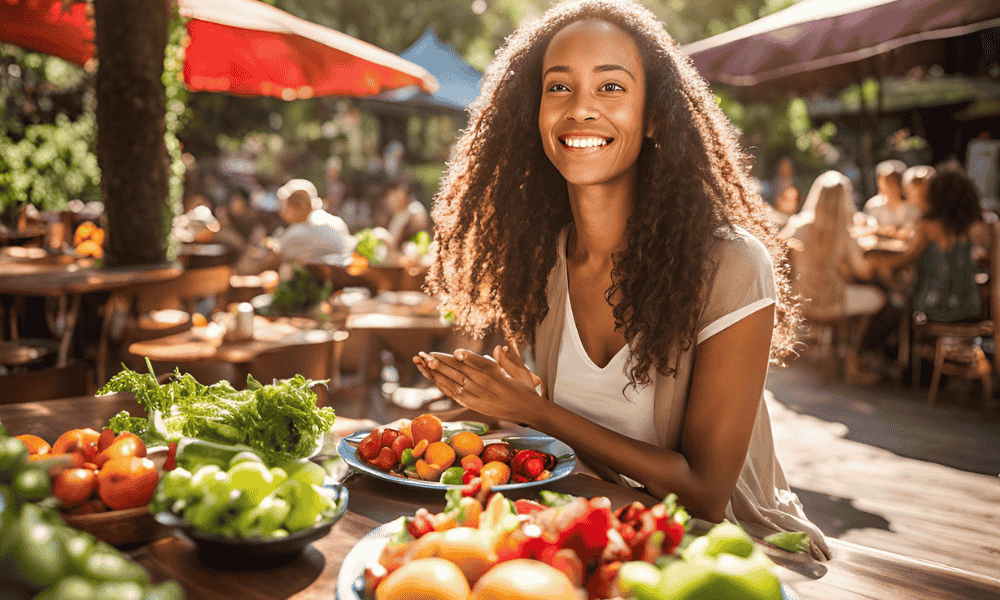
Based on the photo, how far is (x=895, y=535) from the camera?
3.61m

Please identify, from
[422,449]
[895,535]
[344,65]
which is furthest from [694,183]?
[344,65]

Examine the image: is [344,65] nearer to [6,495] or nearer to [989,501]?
[989,501]

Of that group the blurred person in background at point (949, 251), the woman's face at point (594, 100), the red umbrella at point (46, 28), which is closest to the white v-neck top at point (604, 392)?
the woman's face at point (594, 100)

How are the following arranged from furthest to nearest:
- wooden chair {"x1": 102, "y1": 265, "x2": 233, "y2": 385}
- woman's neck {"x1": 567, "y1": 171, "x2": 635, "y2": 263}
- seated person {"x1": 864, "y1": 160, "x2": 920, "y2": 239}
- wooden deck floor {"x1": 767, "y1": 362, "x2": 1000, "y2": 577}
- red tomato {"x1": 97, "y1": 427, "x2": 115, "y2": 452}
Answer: seated person {"x1": 864, "y1": 160, "x2": 920, "y2": 239} < wooden chair {"x1": 102, "y1": 265, "x2": 233, "y2": 385} < wooden deck floor {"x1": 767, "y1": 362, "x2": 1000, "y2": 577} < woman's neck {"x1": 567, "y1": 171, "x2": 635, "y2": 263} < red tomato {"x1": 97, "y1": 427, "x2": 115, "y2": 452}

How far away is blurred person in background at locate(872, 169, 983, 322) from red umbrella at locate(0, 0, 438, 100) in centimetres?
461

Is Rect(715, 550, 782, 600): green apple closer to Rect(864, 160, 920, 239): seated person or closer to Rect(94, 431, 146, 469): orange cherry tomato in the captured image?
Rect(94, 431, 146, 469): orange cherry tomato

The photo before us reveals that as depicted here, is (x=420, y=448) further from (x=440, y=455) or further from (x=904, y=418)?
(x=904, y=418)

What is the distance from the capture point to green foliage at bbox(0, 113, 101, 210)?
24.5 ft

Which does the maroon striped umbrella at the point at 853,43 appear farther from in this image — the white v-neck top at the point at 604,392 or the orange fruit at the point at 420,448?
the orange fruit at the point at 420,448

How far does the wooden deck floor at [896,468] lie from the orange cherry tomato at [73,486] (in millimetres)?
3347

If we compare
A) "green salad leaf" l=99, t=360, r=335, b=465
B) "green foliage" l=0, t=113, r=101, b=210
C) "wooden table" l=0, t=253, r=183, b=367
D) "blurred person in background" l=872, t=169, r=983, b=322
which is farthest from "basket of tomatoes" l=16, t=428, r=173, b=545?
"green foliage" l=0, t=113, r=101, b=210

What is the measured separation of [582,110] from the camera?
6.25 ft

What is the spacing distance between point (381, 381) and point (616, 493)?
512 cm

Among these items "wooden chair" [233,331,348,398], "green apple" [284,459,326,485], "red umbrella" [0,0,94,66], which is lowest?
"wooden chair" [233,331,348,398]
